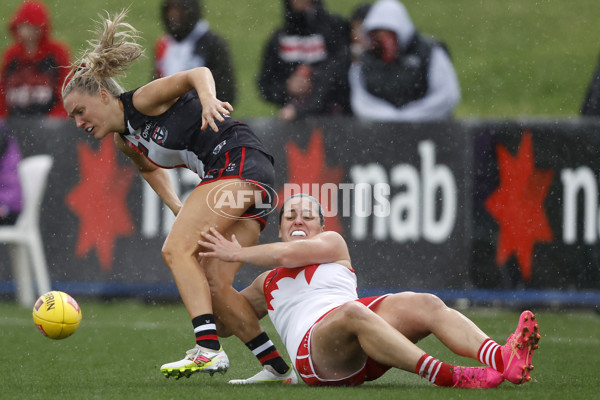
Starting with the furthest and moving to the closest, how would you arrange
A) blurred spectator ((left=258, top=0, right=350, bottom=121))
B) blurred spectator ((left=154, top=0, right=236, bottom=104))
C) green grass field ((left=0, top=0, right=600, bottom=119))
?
green grass field ((left=0, top=0, right=600, bottom=119))
blurred spectator ((left=154, top=0, right=236, bottom=104))
blurred spectator ((left=258, top=0, right=350, bottom=121))

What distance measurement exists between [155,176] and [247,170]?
1.03 m

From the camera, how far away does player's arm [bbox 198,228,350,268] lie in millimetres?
5738

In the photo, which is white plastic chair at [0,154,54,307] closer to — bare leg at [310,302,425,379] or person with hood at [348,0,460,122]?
person with hood at [348,0,460,122]

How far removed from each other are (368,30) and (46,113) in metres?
3.66

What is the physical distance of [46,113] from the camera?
39.1ft

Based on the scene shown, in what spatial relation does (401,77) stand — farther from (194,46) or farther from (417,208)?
(194,46)

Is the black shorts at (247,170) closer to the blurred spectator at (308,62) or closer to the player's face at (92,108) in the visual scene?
the player's face at (92,108)

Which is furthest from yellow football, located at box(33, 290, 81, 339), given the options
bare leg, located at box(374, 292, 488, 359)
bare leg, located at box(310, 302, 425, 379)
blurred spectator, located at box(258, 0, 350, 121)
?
blurred spectator, located at box(258, 0, 350, 121)

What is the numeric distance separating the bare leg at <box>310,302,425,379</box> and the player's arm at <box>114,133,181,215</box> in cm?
164

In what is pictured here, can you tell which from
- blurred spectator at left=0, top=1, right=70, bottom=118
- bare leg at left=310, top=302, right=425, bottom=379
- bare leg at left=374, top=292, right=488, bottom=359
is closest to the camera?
bare leg at left=310, top=302, right=425, bottom=379

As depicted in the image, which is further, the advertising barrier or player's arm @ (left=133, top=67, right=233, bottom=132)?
the advertising barrier

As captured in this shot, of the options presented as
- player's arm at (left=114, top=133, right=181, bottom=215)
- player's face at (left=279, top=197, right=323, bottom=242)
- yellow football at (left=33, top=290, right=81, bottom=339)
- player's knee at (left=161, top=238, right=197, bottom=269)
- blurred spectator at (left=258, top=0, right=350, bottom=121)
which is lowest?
yellow football at (left=33, top=290, right=81, bottom=339)

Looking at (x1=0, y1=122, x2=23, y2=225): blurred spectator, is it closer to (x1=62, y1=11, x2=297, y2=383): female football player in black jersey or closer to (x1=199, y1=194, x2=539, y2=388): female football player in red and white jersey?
(x1=62, y1=11, x2=297, y2=383): female football player in black jersey

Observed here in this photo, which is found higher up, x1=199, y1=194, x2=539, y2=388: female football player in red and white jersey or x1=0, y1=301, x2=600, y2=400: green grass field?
x1=199, y1=194, x2=539, y2=388: female football player in red and white jersey
